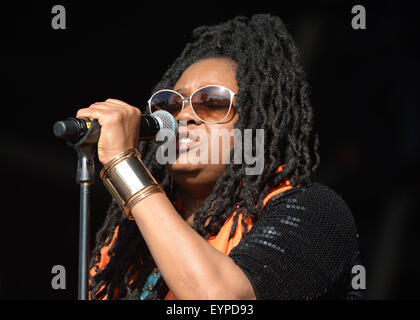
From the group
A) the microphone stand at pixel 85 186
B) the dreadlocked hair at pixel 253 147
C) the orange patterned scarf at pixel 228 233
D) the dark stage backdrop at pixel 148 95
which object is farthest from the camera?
the dark stage backdrop at pixel 148 95

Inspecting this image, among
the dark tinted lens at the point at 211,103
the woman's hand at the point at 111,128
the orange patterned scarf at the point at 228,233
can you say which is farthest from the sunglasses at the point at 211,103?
the woman's hand at the point at 111,128

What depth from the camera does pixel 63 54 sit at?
9.97 ft

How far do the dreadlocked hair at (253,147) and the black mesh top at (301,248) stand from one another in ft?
0.38

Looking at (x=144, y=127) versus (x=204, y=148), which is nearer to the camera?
(x=144, y=127)

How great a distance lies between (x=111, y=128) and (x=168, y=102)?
1.81 feet

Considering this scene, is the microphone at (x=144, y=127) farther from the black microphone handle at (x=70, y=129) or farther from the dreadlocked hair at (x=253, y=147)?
the dreadlocked hair at (x=253, y=147)

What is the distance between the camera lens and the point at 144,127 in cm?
160

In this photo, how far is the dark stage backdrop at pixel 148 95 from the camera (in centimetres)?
294

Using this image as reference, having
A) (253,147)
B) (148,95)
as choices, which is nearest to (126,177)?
(253,147)

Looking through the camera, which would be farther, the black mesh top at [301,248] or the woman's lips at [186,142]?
the woman's lips at [186,142]

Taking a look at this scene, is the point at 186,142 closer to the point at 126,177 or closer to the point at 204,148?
the point at 204,148

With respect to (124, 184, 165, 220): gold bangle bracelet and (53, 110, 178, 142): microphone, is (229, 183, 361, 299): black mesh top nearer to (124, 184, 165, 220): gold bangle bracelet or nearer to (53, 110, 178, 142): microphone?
(124, 184, 165, 220): gold bangle bracelet

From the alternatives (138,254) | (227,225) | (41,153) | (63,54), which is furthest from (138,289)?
(63,54)

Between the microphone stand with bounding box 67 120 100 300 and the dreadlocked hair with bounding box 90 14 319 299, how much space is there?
1.38ft
